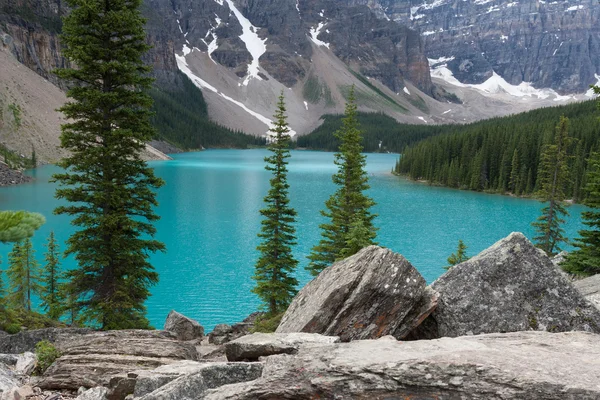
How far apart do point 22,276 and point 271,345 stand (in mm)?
29070

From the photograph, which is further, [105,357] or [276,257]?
[276,257]

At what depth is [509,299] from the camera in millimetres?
10141

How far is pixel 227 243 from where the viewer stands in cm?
4981

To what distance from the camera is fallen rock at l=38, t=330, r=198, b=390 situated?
8969 mm

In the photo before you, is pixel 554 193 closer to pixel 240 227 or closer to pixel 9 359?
pixel 240 227

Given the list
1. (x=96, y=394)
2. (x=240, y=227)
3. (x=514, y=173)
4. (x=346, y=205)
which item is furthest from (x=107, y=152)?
(x=514, y=173)

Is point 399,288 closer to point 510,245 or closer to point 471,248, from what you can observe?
point 510,245

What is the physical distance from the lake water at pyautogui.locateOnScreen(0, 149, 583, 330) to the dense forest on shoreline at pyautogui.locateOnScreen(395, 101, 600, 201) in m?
7.42

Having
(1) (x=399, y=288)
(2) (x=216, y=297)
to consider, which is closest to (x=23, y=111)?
(2) (x=216, y=297)

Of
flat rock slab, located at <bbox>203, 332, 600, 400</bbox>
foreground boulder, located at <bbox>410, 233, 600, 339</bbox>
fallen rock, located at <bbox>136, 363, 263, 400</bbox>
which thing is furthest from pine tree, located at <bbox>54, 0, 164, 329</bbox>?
flat rock slab, located at <bbox>203, 332, 600, 400</bbox>

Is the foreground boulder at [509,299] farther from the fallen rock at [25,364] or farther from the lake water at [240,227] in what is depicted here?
the lake water at [240,227]

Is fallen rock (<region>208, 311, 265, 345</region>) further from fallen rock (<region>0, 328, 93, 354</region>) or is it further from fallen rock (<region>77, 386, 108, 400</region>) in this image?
fallen rock (<region>77, 386, 108, 400</region>)

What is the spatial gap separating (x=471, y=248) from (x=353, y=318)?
43.8m

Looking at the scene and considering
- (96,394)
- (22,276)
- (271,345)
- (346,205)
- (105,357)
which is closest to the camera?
(96,394)
